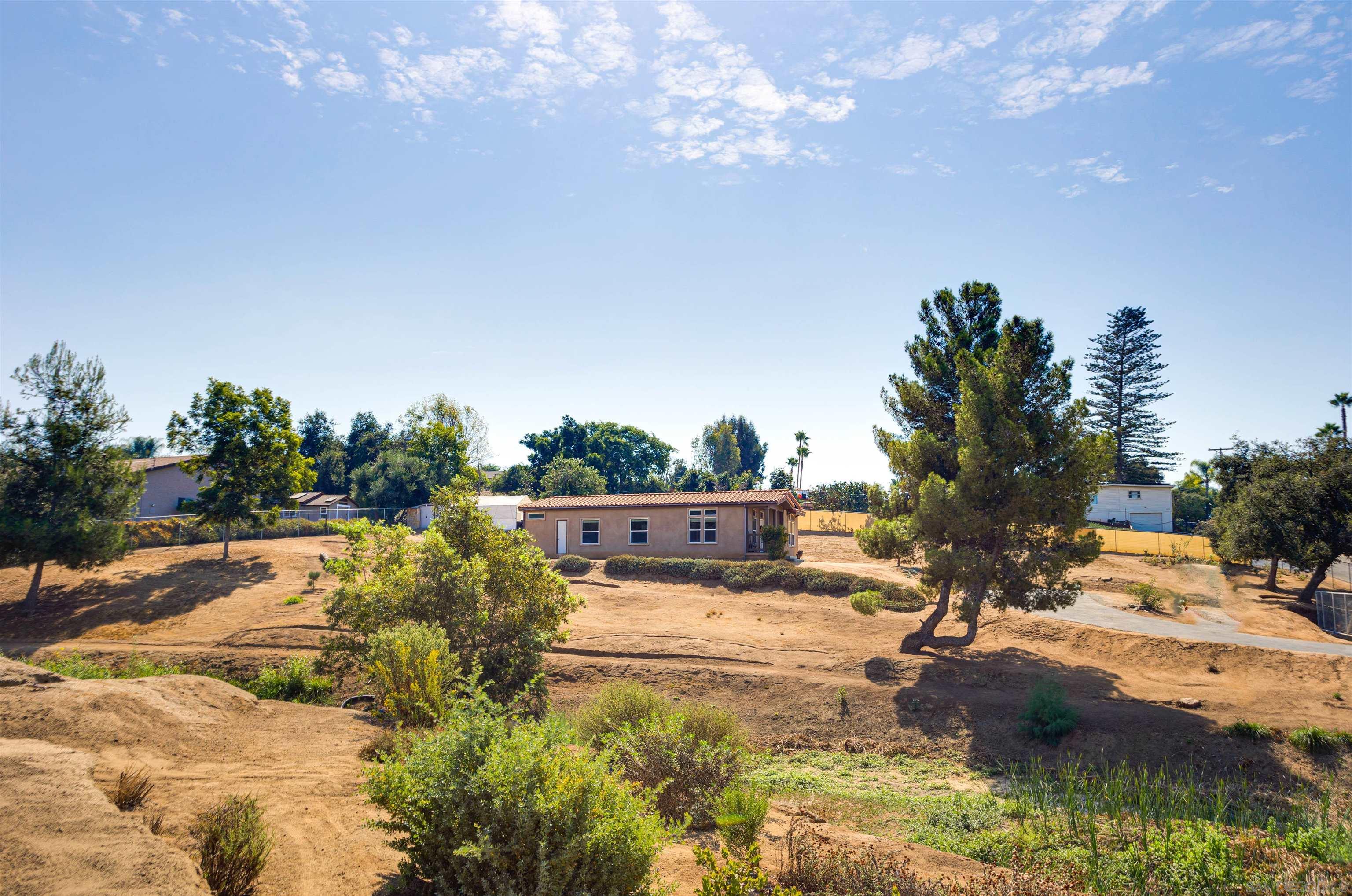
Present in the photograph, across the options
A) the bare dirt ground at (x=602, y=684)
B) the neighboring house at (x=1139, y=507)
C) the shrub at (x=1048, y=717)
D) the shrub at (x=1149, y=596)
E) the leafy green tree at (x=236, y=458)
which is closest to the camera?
the bare dirt ground at (x=602, y=684)

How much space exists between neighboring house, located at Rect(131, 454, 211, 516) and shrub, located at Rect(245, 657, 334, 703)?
35958 millimetres

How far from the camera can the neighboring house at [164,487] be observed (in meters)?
43.6

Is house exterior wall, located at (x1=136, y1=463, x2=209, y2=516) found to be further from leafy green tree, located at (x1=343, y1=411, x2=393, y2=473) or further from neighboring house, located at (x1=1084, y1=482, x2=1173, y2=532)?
neighboring house, located at (x1=1084, y1=482, x2=1173, y2=532)

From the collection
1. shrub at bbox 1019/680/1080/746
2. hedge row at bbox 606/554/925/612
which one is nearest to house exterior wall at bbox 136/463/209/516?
hedge row at bbox 606/554/925/612

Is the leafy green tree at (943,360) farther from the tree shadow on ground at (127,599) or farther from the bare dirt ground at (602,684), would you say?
the tree shadow on ground at (127,599)

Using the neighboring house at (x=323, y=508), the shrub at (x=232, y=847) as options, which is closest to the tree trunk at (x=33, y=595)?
the neighboring house at (x=323, y=508)

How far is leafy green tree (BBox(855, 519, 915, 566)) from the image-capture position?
667 inches

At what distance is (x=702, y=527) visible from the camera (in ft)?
102

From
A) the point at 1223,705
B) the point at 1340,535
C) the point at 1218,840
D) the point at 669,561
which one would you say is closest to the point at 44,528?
the point at 669,561

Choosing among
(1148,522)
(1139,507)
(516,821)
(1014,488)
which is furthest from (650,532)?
(1148,522)

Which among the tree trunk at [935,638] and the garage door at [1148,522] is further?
Answer: the garage door at [1148,522]

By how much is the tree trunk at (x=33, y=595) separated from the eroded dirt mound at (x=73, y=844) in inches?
923

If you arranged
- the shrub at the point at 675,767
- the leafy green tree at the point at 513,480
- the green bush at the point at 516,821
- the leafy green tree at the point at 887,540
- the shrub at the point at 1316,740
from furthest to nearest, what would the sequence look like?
the leafy green tree at the point at 513,480 → the leafy green tree at the point at 887,540 → the shrub at the point at 1316,740 → the shrub at the point at 675,767 → the green bush at the point at 516,821

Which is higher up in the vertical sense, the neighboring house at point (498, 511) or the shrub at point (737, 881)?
the neighboring house at point (498, 511)
